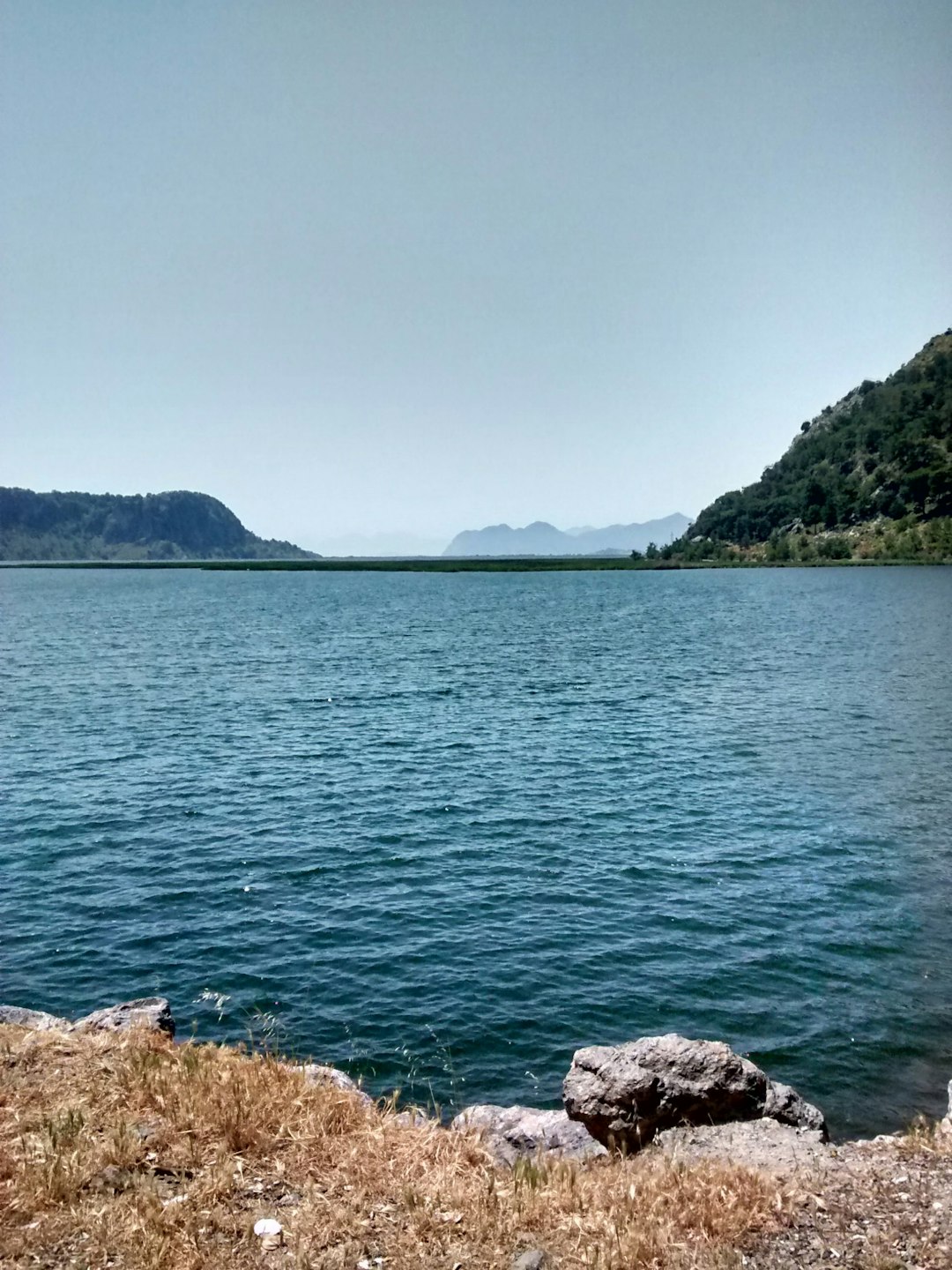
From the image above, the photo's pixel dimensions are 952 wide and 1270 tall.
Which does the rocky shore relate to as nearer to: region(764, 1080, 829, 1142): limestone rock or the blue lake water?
Result: region(764, 1080, 829, 1142): limestone rock

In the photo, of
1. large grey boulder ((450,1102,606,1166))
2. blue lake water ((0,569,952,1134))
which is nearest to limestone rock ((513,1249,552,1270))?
large grey boulder ((450,1102,606,1166))

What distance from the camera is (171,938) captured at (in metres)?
26.6

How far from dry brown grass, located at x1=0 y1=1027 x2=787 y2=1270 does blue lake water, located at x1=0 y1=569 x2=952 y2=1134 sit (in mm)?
2065

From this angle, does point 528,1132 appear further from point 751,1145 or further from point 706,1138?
point 751,1145

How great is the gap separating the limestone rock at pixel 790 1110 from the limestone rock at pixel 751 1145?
23cm

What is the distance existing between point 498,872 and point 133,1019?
1644cm

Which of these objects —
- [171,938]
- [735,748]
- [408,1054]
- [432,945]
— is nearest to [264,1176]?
[408,1054]

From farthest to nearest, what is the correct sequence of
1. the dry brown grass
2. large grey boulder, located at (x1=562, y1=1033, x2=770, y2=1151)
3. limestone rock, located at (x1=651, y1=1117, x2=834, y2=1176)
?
large grey boulder, located at (x1=562, y1=1033, x2=770, y2=1151), limestone rock, located at (x1=651, y1=1117, x2=834, y2=1176), the dry brown grass

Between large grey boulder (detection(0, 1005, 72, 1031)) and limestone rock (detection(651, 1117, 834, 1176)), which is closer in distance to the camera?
limestone rock (detection(651, 1117, 834, 1176))

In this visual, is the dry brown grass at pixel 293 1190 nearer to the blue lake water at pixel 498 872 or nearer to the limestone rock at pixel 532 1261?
the limestone rock at pixel 532 1261

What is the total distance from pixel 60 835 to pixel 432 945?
17729 mm

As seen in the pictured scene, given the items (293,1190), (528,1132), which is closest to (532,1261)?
(293,1190)

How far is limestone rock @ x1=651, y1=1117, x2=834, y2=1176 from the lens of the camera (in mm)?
12461

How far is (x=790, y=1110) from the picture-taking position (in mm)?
15398
